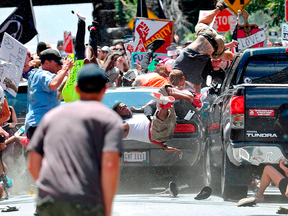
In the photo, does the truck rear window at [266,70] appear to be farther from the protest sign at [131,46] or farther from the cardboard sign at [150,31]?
the protest sign at [131,46]

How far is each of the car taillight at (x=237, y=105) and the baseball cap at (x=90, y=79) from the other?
11.7 feet

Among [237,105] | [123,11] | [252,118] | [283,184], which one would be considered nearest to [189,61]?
[237,105]

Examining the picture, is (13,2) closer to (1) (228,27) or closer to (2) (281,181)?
(1) (228,27)

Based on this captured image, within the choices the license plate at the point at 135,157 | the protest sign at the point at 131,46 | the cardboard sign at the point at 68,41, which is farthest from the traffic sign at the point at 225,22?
the license plate at the point at 135,157

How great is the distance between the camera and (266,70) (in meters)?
7.05

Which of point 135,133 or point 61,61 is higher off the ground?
point 61,61

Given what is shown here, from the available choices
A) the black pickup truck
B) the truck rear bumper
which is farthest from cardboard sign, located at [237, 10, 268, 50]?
the truck rear bumper

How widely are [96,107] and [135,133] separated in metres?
4.75

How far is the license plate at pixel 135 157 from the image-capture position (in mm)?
8094

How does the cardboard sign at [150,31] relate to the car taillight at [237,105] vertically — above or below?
below

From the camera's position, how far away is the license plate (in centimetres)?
809

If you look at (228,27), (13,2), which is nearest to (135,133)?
(228,27)

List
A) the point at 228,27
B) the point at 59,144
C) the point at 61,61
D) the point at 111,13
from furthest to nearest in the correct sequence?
the point at 111,13, the point at 228,27, the point at 61,61, the point at 59,144

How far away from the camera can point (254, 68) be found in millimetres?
7078
